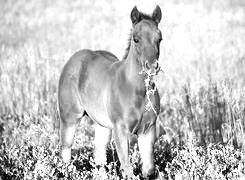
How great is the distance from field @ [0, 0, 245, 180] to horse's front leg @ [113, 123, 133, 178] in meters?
0.18

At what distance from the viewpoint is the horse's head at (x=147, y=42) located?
3.52 m

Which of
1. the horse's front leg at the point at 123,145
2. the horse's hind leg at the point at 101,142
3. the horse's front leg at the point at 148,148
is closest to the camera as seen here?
the horse's front leg at the point at 123,145

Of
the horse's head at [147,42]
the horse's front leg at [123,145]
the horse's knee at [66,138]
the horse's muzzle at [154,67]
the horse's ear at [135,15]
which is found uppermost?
the horse's ear at [135,15]

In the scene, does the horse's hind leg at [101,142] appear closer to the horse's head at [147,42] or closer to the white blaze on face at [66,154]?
the white blaze on face at [66,154]

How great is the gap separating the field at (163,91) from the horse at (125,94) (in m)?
0.38

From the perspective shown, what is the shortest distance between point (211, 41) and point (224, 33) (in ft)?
4.09

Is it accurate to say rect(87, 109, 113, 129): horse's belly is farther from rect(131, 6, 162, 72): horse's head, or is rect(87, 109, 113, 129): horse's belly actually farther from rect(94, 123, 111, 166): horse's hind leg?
rect(131, 6, 162, 72): horse's head

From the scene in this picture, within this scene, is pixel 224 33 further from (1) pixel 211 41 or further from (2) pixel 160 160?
(2) pixel 160 160

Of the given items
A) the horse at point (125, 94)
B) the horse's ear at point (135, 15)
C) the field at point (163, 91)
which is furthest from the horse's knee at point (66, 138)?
the horse's ear at point (135, 15)

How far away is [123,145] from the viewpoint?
3846 millimetres

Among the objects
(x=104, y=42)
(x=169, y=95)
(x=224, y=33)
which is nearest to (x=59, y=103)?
(x=169, y=95)

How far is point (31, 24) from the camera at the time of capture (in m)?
15.6

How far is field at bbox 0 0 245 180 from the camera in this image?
440 cm

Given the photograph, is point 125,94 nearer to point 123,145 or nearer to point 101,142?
point 123,145
